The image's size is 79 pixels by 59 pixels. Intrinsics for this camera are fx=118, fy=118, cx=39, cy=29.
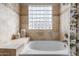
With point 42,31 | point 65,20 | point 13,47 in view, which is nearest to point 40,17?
point 42,31

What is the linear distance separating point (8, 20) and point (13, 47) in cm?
38

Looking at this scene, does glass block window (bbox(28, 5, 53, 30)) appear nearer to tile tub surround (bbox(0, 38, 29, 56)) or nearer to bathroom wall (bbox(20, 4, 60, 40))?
bathroom wall (bbox(20, 4, 60, 40))

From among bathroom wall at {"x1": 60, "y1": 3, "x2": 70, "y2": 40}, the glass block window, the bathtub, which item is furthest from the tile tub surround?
bathroom wall at {"x1": 60, "y1": 3, "x2": 70, "y2": 40}

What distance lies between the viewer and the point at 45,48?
5.11 feet

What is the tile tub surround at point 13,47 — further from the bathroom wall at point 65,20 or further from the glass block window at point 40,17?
the bathroom wall at point 65,20

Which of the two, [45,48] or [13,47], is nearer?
[13,47]

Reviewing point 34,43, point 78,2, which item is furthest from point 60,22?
point 34,43

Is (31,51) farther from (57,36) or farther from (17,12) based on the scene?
(17,12)

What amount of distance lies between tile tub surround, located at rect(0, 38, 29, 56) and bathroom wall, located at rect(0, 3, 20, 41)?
84 mm

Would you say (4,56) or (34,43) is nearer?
(4,56)

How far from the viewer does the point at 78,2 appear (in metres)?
1.38

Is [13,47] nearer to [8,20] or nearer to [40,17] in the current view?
[8,20]

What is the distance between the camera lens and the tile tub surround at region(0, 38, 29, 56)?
53.6 inches

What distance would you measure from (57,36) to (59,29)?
0.10 meters
